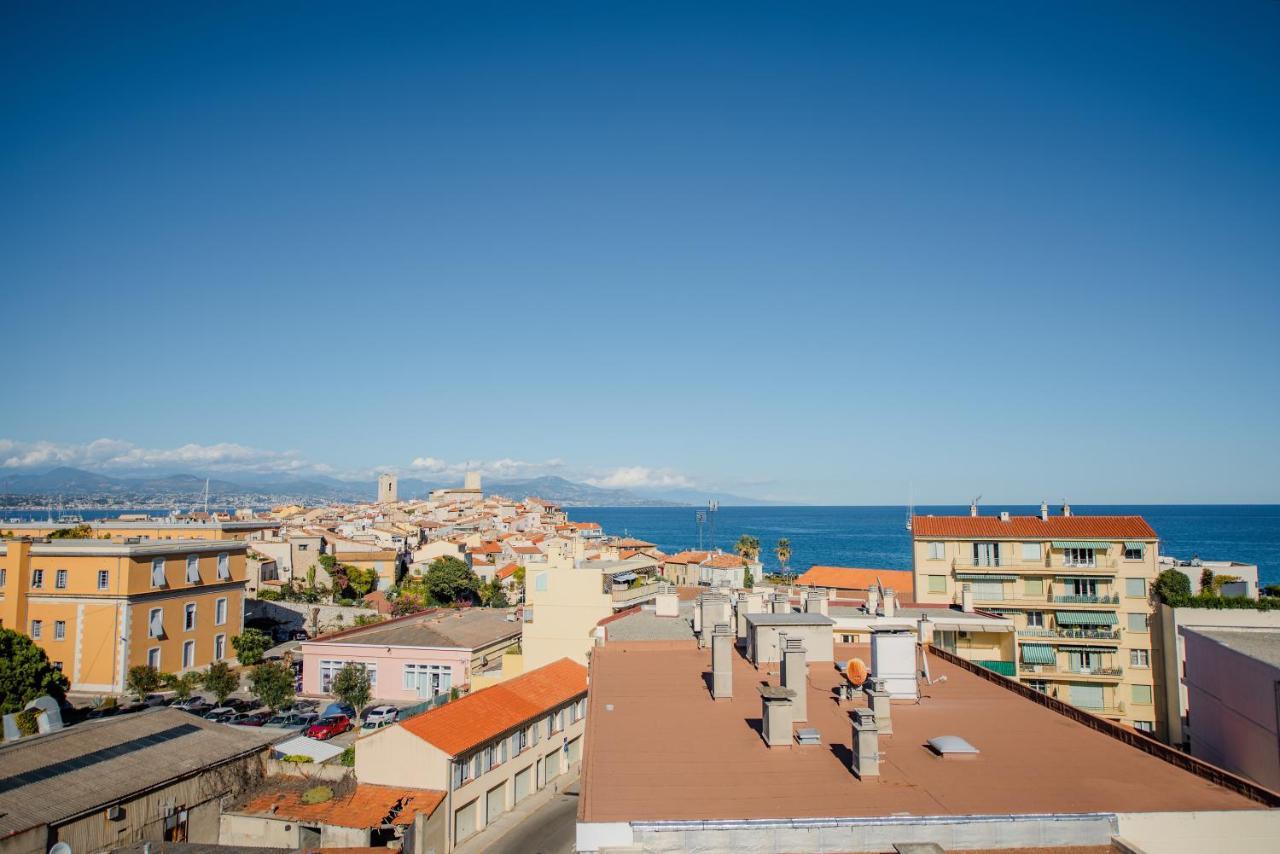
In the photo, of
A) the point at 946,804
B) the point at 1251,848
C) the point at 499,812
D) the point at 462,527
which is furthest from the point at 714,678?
the point at 462,527

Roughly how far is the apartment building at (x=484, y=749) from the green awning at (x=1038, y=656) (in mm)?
19951

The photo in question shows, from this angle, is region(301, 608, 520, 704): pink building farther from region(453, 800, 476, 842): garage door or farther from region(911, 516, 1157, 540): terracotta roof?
region(911, 516, 1157, 540): terracotta roof

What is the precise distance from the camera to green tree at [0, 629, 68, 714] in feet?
100

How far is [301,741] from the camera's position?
82.6 feet

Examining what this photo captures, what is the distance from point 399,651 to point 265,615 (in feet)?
82.4

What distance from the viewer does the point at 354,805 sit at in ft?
71.4

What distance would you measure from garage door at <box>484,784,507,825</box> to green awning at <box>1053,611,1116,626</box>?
2659 centimetres

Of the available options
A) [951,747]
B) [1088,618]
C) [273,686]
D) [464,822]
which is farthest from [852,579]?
[951,747]

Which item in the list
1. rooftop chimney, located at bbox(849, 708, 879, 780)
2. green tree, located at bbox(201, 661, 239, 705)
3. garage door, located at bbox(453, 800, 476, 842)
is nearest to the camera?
rooftop chimney, located at bbox(849, 708, 879, 780)

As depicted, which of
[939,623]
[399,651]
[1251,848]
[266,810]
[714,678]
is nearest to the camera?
[1251,848]

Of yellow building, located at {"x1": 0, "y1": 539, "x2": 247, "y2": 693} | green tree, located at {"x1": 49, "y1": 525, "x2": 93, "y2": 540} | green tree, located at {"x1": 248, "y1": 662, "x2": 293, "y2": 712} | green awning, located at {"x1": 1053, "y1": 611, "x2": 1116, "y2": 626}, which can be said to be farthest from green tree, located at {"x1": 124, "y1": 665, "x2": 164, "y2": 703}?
green awning, located at {"x1": 1053, "y1": 611, "x2": 1116, "y2": 626}

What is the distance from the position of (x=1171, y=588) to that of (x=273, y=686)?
3992 centimetres

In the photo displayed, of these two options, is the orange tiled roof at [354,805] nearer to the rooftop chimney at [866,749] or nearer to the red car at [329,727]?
the red car at [329,727]

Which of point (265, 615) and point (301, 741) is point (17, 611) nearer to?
point (265, 615)
